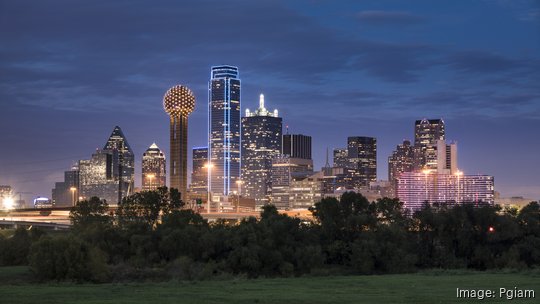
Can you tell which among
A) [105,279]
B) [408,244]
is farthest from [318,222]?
[105,279]

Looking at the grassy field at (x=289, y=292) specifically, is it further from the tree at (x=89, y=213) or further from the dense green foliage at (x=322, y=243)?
the tree at (x=89, y=213)

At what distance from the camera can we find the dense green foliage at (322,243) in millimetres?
68375

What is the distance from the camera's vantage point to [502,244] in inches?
3142

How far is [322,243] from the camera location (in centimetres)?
7875

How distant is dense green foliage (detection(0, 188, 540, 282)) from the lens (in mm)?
68375

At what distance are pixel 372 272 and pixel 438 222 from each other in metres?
13.9

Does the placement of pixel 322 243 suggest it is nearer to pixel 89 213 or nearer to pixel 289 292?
pixel 89 213

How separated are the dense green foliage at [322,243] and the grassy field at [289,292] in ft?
58.5

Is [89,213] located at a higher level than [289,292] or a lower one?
higher

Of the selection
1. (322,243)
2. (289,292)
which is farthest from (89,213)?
(289,292)

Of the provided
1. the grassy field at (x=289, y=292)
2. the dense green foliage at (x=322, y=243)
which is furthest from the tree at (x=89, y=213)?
the grassy field at (x=289, y=292)

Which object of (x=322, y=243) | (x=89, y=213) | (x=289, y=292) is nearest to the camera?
(x=289, y=292)

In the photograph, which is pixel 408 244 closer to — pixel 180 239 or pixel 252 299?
pixel 180 239

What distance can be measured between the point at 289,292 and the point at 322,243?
41817 mm
